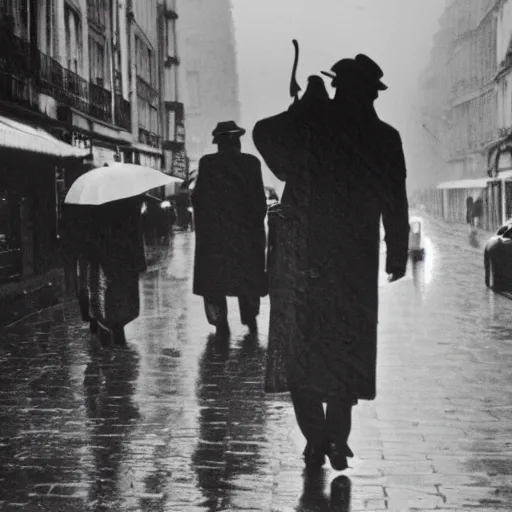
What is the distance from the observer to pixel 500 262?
55.2ft

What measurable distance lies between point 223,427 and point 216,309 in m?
3.88

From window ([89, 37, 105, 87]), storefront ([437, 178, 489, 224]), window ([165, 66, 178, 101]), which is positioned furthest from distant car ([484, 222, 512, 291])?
window ([165, 66, 178, 101])

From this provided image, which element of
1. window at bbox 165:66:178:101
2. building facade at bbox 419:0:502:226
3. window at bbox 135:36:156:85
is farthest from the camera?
window at bbox 165:66:178:101

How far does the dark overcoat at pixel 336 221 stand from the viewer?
17.3 ft

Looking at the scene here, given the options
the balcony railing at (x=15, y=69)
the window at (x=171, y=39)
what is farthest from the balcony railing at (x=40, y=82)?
the window at (x=171, y=39)

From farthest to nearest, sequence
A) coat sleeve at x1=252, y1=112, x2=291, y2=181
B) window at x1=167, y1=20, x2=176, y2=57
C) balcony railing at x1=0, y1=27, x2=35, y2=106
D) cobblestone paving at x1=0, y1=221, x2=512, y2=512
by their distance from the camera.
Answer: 1. window at x1=167, y1=20, x2=176, y2=57
2. balcony railing at x1=0, y1=27, x2=35, y2=106
3. coat sleeve at x1=252, y1=112, x2=291, y2=181
4. cobblestone paving at x1=0, y1=221, x2=512, y2=512

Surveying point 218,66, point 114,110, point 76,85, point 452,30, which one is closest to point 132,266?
point 76,85

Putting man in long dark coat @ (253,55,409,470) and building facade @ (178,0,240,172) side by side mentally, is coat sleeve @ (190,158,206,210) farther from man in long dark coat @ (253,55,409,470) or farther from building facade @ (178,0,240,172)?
building facade @ (178,0,240,172)

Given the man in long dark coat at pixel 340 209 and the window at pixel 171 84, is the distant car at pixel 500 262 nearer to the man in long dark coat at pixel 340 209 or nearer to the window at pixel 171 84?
the man in long dark coat at pixel 340 209

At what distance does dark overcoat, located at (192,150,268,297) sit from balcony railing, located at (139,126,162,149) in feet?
119

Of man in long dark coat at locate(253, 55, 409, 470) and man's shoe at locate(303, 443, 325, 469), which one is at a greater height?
man in long dark coat at locate(253, 55, 409, 470)

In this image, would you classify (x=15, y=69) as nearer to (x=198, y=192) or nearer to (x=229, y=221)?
(x=198, y=192)

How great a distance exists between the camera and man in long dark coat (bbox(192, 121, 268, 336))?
1016cm

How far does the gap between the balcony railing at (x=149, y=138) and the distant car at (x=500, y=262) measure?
99.3 ft
